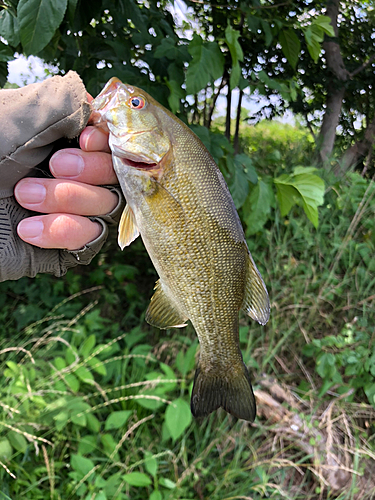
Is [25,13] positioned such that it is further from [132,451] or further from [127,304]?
[127,304]

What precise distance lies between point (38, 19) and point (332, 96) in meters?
3.64

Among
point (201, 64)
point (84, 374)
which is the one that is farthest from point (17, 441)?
point (201, 64)

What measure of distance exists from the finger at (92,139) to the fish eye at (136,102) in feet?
0.42

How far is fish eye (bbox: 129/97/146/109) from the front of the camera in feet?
3.62

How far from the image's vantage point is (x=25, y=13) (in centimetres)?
139

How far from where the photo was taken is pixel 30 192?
3.70 ft

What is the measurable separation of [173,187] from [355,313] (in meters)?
2.56

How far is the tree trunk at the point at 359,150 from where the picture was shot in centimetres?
412

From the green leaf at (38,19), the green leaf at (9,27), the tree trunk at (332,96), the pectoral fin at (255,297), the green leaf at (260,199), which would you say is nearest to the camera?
the pectoral fin at (255,297)

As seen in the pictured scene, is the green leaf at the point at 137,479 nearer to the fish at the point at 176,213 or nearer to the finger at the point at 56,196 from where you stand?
the fish at the point at 176,213

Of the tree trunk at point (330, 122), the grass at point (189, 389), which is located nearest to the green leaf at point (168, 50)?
the grass at point (189, 389)

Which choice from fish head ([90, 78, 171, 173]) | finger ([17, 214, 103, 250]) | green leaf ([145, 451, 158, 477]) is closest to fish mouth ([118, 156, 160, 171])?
fish head ([90, 78, 171, 173])

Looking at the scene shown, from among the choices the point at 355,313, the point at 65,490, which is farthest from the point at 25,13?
the point at 355,313

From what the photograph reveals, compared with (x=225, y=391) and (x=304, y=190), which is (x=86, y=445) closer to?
(x=225, y=391)
